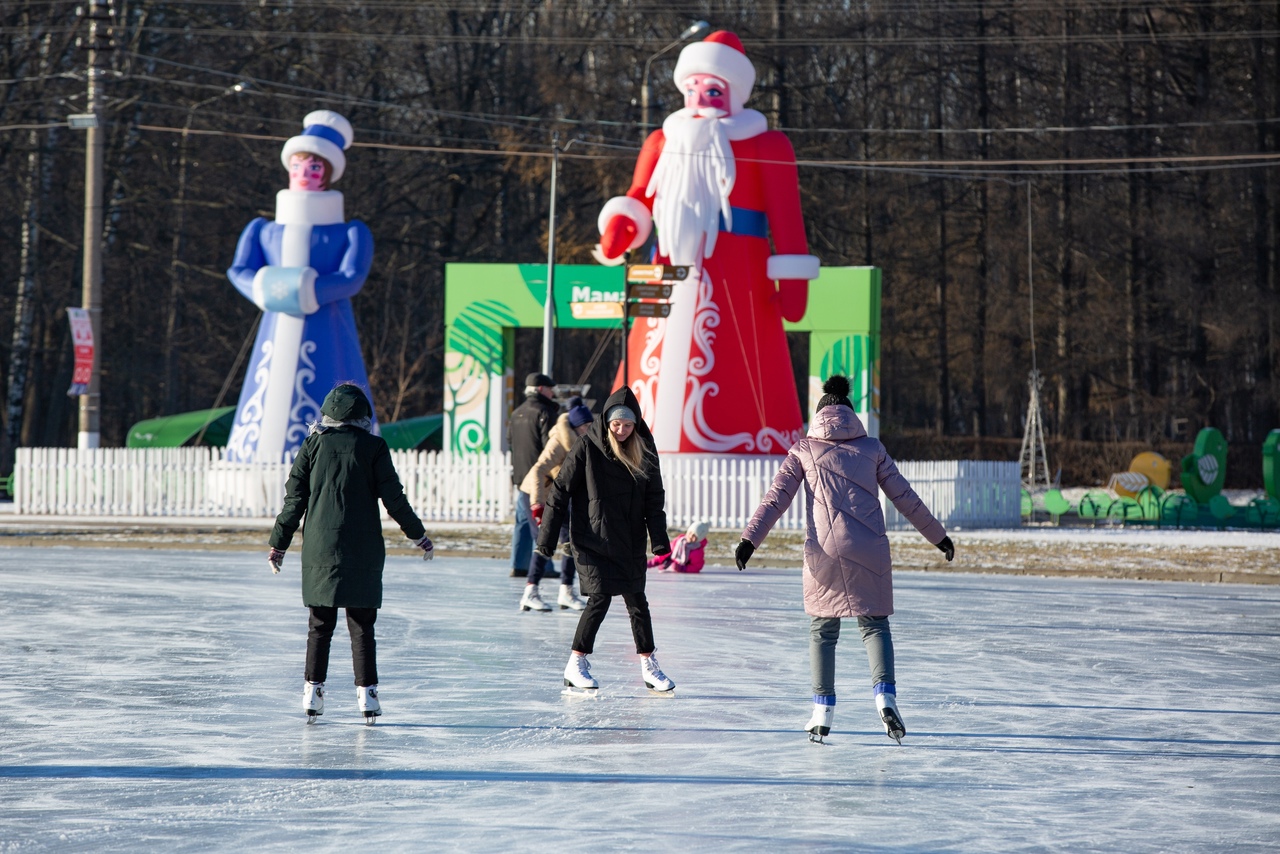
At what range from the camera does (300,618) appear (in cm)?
1128

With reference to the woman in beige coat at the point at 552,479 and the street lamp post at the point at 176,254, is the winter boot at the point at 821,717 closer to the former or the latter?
the woman in beige coat at the point at 552,479

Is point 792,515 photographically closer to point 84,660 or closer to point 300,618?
point 300,618

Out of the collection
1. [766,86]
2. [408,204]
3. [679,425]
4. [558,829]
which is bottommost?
[558,829]

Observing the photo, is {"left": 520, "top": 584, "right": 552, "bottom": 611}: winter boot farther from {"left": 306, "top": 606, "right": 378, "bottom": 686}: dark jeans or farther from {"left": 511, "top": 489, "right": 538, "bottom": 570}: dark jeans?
{"left": 306, "top": 606, "right": 378, "bottom": 686}: dark jeans

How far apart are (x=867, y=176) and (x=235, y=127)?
16.1 m

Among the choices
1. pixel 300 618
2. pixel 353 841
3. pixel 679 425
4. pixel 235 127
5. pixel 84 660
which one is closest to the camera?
pixel 353 841

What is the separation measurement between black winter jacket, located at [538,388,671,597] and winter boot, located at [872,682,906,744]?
143cm

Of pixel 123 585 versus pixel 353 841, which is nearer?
pixel 353 841

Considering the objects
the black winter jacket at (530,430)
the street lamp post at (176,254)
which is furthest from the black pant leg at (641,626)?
the street lamp post at (176,254)

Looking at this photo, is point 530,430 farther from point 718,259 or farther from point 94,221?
point 94,221

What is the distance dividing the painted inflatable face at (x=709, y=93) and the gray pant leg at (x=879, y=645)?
15625 millimetres

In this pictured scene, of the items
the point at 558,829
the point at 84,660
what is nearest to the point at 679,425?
the point at 84,660

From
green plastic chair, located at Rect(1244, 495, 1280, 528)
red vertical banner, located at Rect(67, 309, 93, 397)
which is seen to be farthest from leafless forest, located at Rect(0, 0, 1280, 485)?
red vertical banner, located at Rect(67, 309, 93, 397)

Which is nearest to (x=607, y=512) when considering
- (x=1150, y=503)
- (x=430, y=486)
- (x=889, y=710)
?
(x=889, y=710)
